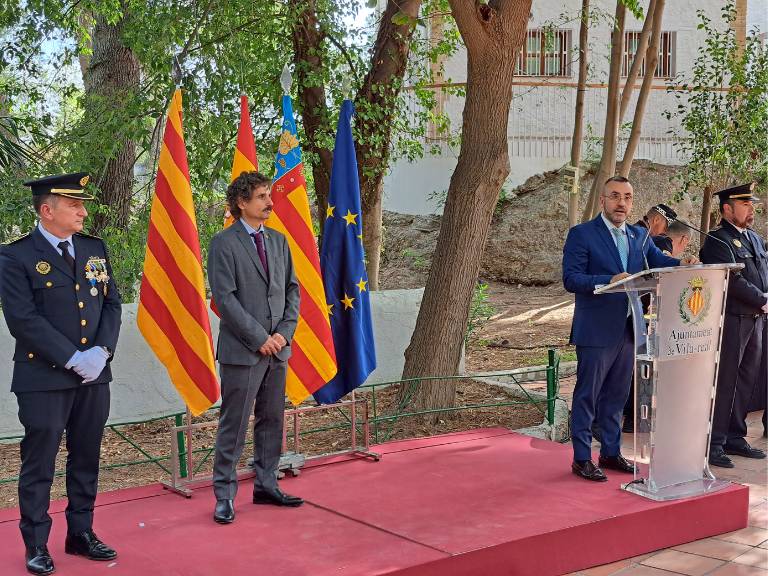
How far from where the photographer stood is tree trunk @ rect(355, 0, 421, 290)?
959 centimetres

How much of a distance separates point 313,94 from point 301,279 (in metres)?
3.90

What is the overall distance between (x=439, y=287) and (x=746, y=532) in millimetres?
3371

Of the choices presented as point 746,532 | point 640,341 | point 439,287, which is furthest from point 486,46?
point 746,532

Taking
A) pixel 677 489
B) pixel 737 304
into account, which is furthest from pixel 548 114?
pixel 677 489

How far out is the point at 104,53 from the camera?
12062 mm

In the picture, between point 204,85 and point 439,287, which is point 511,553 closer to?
point 439,287

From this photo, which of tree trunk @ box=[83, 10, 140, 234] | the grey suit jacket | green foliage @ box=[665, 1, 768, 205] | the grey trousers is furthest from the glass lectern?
green foliage @ box=[665, 1, 768, 205]

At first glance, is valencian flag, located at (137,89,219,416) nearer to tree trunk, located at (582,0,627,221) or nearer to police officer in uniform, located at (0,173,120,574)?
police officer in uniform, located at (0,173,120,574)

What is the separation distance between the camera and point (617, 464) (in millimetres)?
6098

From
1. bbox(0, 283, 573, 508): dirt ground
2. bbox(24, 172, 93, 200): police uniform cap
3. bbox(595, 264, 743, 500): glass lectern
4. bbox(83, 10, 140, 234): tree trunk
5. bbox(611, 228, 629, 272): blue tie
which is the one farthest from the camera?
bbox(83, 10, 140, 234): tree trunk

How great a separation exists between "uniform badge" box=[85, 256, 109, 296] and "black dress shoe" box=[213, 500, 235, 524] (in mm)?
1339

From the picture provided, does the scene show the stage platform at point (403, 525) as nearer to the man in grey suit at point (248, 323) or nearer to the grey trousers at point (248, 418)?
the grey trousers at point (248, 418)

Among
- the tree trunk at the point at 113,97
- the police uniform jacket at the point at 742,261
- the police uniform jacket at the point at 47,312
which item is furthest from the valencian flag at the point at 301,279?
the tree trunk at the point at 113,97

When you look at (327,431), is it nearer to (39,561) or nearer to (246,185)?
(246,185)
